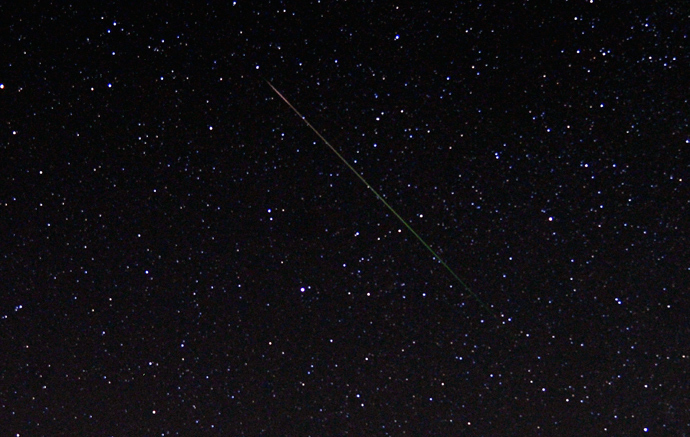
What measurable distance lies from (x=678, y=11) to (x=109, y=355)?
23.4 inches

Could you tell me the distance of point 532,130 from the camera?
19.6 inches

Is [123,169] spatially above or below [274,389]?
above

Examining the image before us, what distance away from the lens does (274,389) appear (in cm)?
57

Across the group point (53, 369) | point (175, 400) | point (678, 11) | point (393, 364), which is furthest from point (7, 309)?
point (678, 11)

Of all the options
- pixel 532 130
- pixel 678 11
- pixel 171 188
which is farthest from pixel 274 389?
pixel 678 11

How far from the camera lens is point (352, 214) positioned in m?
0.53

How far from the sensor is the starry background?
492mm

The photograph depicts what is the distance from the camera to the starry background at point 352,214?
492mm

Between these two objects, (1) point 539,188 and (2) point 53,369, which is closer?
(1) point 539,188

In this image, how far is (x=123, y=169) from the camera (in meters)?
0.56

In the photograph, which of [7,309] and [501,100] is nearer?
[501,100]

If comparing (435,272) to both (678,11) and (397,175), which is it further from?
(678,11)

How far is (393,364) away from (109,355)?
0.93 feet

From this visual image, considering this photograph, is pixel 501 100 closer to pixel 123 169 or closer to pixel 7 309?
pixel 123 169
